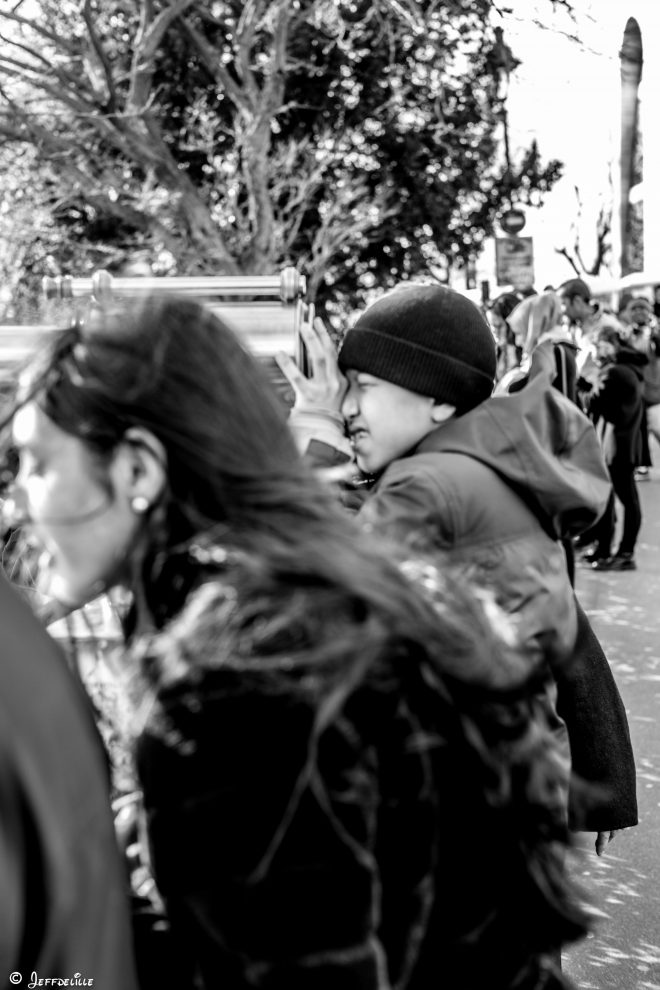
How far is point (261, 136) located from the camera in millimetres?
11461

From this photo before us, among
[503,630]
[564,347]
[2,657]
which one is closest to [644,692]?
[564,347]

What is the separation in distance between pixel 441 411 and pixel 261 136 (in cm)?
969

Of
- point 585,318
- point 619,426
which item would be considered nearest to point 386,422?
point 585,318

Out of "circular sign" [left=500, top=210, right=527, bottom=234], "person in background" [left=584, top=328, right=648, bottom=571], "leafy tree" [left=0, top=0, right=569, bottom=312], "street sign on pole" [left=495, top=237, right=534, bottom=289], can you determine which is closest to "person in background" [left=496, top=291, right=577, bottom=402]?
"person in background" [left=584, top=328, right=648, bottom=571]

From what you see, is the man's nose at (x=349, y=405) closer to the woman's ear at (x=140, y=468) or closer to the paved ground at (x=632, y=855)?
the paved ground at (x=632, y=855)

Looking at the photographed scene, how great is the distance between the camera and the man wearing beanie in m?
2.02

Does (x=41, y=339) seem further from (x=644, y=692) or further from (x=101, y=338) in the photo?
(x=644, y=692)

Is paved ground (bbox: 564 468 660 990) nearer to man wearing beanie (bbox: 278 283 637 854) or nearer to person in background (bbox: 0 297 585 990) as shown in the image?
person in background (bbox: 0 297 585 990)

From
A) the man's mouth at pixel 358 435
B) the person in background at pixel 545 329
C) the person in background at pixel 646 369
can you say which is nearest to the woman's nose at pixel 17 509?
the man's mouth at pixel 358 435

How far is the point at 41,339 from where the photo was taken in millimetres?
1348

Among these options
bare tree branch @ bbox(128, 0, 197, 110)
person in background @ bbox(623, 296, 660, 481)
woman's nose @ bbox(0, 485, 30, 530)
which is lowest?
person in background @ bbox(623, 296, 660, 481)

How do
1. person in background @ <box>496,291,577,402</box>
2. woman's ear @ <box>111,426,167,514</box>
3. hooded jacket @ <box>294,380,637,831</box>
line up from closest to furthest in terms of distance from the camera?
woman's ear @ <box>111,426,167,514</box>
hooded jacket @ <box>294,380,637,831</box>
person in background @ <box>496,291,577,402</box>

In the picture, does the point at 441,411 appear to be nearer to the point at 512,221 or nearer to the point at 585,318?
the point at 585,318

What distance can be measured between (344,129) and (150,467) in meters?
14.0
